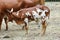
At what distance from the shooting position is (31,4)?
33.7 ft

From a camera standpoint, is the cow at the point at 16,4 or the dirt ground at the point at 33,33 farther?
the cow at the point at 16,4

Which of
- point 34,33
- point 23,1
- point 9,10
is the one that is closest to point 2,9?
point 9,10

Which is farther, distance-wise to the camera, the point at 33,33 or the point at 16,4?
the point at 16,4

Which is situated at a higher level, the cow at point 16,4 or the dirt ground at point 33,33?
the cow at point 16,4

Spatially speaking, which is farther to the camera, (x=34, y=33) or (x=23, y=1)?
(x=23, y=1)

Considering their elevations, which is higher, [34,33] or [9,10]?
[9,10]

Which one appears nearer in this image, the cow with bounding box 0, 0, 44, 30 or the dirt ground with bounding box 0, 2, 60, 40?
the dirt ground with bounding box 0, 2, 60, 40

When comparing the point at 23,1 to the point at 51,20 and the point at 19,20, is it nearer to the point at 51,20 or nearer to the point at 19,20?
the point at 19,20

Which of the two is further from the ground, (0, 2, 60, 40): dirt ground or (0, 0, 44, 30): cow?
(0, 0, 44, 30): cow

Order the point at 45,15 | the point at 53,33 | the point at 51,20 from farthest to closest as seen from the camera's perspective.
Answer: the point at 51,20, the point at 53,33, the point at 45,15

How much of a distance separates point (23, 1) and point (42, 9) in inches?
66.1

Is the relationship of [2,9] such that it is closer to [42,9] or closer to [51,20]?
[42,9]

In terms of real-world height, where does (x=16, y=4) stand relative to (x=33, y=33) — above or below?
above

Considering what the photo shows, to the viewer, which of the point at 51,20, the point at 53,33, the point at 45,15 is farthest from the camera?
the point at 51,20
